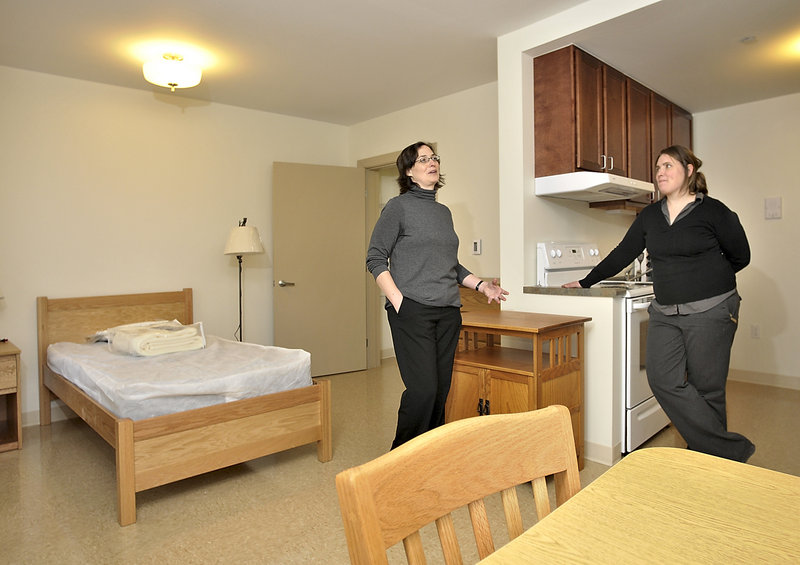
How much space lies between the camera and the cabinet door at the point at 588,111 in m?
3.04

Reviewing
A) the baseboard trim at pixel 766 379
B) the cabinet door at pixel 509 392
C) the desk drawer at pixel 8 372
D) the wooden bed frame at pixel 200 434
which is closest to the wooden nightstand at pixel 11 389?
the desk drawer at pixel 8 372

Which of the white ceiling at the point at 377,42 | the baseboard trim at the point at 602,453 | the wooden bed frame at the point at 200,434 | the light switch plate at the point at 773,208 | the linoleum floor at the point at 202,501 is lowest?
the linoleum floor at the point at 202,501

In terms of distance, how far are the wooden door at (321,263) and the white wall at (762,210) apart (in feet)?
10.2

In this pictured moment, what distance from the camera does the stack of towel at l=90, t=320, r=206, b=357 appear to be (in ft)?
9.99

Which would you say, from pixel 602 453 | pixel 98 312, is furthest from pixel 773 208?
pixel 98 312

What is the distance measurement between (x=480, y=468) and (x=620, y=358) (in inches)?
91.8

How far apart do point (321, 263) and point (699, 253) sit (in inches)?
129

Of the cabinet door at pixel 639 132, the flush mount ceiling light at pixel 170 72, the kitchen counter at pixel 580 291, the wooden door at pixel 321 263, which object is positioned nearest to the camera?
the kitchen counter at pixel 580 291

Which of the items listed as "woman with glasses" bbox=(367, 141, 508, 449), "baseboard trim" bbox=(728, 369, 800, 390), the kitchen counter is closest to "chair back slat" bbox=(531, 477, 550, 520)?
"woman with glasses" bbox=(367, 141, 508, 449)

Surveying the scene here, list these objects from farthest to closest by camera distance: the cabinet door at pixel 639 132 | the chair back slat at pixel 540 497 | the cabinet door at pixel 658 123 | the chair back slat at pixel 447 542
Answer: the cabinet door at pixel 658 123, the cabinet door at pixel 639 132, the chair back slat at pixel 540 497, the chair back slat at pixel 447 542

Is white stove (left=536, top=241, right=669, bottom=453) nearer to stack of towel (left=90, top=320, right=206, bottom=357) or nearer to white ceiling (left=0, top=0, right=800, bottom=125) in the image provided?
white ceiling (left=0, top=0, right=800, bottom=125)

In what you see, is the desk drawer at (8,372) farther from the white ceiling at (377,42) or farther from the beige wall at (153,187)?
the white ceiling at (377,42)

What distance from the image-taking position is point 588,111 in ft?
10.3

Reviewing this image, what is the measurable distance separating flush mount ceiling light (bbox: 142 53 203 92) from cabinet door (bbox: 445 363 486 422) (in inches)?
94.6
